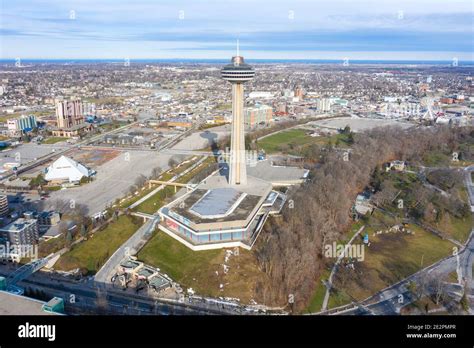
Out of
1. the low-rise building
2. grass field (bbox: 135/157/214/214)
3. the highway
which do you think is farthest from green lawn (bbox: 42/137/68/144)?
the highway

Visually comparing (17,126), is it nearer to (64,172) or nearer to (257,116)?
(64,172)

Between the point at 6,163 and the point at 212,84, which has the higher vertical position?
the point at 212,84

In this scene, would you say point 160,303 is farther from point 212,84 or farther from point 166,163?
point 212,84

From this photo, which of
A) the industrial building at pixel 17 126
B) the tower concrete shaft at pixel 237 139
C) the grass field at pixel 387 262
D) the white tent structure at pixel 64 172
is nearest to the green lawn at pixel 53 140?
the industrial building at pixel 17 126

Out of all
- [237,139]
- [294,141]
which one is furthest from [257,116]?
[237,139]

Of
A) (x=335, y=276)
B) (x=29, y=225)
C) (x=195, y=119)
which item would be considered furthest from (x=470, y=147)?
(x=29, y=225)

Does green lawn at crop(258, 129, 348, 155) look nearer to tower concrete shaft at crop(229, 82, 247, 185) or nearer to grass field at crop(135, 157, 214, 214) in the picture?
grass field at crop(135, 157, 214, 214)
